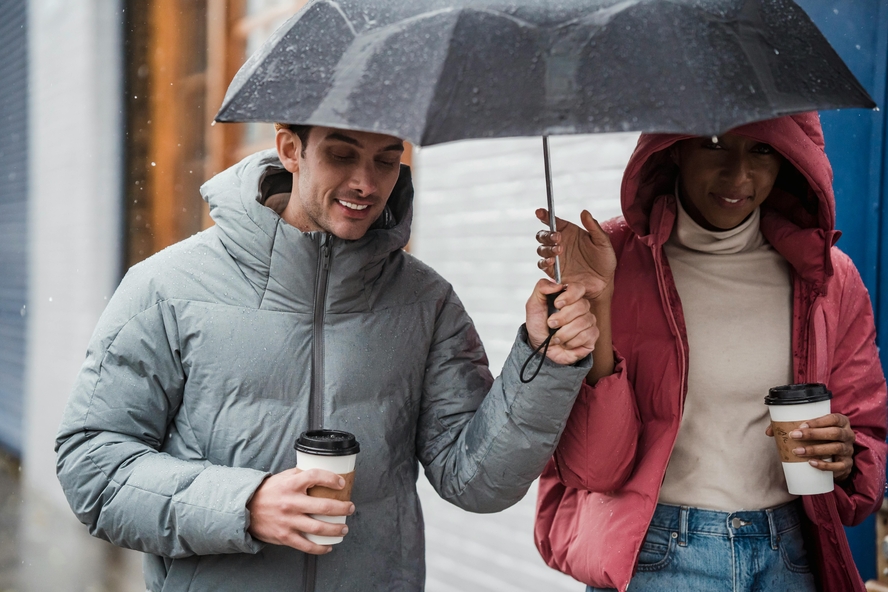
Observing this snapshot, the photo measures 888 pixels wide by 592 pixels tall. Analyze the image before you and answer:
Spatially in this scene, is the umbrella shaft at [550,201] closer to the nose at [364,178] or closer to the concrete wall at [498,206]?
the nose at [364,178]

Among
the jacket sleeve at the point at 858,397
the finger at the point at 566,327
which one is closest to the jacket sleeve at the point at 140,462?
the finger at the point at 566,327

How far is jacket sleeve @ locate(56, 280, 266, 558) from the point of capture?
192 cm

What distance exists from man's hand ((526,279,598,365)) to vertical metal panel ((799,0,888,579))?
4.46 ft

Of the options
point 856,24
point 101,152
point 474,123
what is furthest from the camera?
point 101,152

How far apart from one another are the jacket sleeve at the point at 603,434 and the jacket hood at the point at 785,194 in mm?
395

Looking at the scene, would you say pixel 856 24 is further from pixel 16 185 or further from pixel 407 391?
pixel 16 185

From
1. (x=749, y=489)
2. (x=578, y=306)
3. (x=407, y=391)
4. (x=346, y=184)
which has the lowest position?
(x=749, y=489)

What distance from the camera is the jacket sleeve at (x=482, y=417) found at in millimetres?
2049

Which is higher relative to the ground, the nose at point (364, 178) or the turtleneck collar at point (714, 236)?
the nose at point (364, 178)

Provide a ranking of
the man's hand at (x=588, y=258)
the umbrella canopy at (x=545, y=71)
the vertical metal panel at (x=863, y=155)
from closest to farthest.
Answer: the umbrella canopy at (x=545, y=71) < the man's hand at (x=588, y=258) < the vertical metal panel at (x=863, y=155)

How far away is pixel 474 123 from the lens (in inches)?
58.2

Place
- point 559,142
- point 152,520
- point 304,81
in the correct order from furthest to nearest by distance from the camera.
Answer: point 559,142 → point 152,520 → point 304,81

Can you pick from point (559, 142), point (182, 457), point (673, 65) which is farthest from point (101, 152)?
point (673, 65)

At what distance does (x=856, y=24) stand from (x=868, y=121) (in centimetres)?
30
